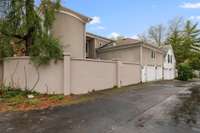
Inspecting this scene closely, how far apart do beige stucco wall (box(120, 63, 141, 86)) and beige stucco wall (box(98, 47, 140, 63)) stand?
3.10m

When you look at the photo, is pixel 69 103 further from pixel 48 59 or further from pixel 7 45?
pixel 7 45

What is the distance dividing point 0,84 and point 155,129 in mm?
10952

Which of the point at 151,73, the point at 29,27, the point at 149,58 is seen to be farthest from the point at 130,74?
the point at 29,27

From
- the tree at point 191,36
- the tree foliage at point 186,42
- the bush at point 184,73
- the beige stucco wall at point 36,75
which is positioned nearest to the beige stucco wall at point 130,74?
the beige stucco wall at point 36,75

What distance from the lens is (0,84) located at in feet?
44.3

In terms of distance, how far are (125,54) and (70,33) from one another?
10307mm

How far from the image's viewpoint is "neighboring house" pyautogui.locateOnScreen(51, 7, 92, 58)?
16.5 m

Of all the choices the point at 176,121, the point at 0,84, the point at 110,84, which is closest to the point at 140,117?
the point at 176,121

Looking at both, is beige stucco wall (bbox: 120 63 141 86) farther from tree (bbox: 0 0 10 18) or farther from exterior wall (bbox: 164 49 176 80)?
exterior wall (bbox: 164 49 176 80)

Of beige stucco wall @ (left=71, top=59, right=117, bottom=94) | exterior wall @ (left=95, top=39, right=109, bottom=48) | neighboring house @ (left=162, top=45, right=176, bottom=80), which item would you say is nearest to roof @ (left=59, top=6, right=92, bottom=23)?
beige stucco wall @ (left=71, top=59, right=117, bottom=94)

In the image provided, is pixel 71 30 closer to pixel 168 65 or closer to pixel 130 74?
pixel 130 74

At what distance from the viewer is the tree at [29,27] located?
12283 millimetres

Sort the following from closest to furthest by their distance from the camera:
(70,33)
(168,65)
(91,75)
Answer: (91,75) → (70,33) → (168,65)

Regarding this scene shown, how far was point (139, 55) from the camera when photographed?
80.0 ft
